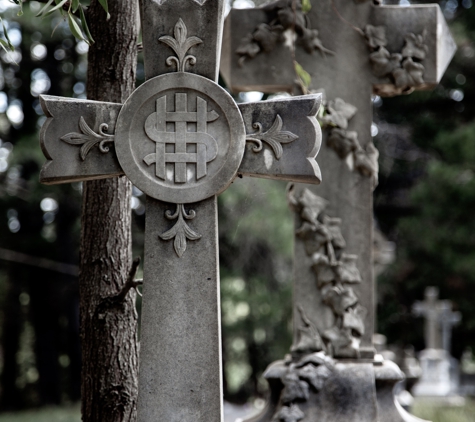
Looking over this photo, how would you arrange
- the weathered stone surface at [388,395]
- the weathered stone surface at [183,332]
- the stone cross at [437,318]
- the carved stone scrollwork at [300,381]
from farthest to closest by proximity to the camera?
the stone cross at [437,318] < the weathered stone surface at [388,395] < the carved stone scrollwork at [300,381] < the weathered stone surface at [183,332]

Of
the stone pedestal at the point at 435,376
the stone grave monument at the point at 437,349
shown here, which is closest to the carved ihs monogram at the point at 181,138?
the stone grave monument at the point at 437,349

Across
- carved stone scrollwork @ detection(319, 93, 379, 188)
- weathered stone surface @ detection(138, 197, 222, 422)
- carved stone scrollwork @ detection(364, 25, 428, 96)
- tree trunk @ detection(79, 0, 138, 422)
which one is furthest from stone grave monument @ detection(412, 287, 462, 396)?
weathered stone surface @ detection(138, 197, 222, 422)

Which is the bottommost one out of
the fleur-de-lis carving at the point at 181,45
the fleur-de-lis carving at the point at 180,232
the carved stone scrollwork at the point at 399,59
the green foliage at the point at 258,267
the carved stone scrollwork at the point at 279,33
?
the green foliage at the point at 258,267

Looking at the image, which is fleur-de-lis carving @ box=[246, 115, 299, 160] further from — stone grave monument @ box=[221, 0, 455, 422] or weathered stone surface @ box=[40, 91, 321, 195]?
stone grave monument @ box=[221, 0, 455, 422]

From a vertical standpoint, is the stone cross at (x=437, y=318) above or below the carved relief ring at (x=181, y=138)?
below

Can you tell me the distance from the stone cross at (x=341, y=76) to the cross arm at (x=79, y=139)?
5.46ft

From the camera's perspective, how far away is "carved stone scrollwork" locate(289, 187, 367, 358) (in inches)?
170

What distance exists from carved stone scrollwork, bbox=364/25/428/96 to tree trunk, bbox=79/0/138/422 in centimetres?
151

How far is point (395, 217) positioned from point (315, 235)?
15.5 m

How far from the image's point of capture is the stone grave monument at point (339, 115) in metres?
4.32

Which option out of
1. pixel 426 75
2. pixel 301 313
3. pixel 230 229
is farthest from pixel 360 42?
pixel 230 229

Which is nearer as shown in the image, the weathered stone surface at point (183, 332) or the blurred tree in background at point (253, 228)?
the weathered stone surface at point (183, 332)

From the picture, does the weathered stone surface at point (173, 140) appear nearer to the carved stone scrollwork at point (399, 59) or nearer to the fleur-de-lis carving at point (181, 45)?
the fleur-de-lis carving at point (181, 45)

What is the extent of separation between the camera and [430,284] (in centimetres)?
1739
